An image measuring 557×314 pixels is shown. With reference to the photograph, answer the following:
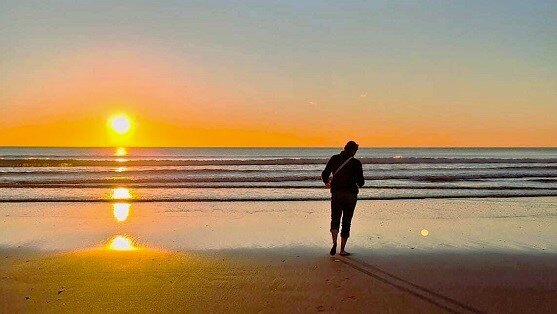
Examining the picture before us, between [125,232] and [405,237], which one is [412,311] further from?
[125,232]

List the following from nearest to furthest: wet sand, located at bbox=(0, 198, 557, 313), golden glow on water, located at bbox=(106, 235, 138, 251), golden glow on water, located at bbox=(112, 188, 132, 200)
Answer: wet sand, located at bbox=(0, 198, 557, 313)
golden glow on water, located at bbox=(106, 235, 138, 251)
golden glow on water, located at bbox=(112, 188, 132, 200)

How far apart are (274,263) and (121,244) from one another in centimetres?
307

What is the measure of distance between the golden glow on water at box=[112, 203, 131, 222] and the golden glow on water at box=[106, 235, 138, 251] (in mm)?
2536

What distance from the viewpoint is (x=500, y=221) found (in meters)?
12.3

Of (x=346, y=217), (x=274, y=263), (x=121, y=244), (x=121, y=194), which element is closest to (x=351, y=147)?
(x=346, y=217)

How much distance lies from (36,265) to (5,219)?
18.5ft

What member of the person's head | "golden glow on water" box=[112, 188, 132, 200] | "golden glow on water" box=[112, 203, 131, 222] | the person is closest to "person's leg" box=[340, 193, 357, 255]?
the person

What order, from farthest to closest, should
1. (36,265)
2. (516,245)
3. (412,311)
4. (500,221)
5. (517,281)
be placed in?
(500,221)
(516,245)
(36,265)
(517,281)
(412,311)

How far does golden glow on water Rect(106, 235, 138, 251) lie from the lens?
9.02 metres

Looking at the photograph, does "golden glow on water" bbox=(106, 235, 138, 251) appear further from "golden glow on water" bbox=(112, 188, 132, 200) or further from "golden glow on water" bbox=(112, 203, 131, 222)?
"golden glow on water" bbox=(112, 188, 132, 200)

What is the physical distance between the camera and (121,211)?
1422 centimetres

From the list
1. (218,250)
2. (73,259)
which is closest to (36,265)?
(73,259)

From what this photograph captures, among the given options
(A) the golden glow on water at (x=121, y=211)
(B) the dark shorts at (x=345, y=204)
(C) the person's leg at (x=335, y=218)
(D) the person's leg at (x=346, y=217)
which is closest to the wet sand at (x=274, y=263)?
(A) the golden glow on water at (x=121, y=211)

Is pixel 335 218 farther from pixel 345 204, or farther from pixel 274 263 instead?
pixel 274 263
